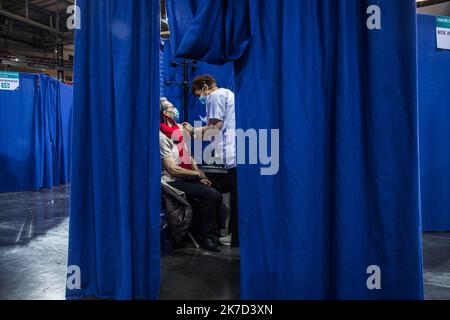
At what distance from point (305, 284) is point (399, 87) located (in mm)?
1152

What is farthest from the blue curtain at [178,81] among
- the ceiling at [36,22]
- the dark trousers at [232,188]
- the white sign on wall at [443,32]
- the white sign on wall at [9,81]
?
the ceiling at [36,22]

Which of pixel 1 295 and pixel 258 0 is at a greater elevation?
pixel 258 0

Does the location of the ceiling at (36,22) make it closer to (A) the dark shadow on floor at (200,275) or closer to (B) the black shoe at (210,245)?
(B) the black shoe at (210,245)

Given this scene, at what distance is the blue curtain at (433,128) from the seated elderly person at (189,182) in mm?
2329

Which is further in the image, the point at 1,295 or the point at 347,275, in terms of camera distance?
the point at 1,295

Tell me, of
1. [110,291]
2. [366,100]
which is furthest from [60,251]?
[366,100]

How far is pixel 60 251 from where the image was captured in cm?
321

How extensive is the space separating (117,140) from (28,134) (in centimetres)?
563

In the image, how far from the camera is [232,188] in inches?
123

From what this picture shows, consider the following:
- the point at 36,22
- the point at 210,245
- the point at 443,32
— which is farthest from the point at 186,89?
the point at 36,22

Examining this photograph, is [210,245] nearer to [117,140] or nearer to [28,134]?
[117,140]
